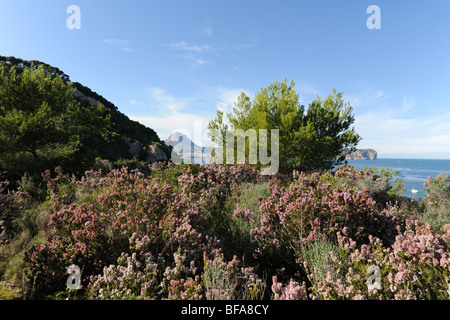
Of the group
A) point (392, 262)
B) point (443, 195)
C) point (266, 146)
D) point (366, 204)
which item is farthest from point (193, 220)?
point (266, 146)

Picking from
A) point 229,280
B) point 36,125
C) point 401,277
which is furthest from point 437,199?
point 36,125

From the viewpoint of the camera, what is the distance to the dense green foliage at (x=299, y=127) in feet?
38.1

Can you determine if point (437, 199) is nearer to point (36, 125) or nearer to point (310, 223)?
point (310, 223)

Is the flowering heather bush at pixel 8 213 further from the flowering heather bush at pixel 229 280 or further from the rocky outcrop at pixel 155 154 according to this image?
the rocky outcrop at pixel 155 154

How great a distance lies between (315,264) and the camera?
2.80 meters

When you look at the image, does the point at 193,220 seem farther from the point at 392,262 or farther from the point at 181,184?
the point at 181,184

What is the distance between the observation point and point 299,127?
1220 cm

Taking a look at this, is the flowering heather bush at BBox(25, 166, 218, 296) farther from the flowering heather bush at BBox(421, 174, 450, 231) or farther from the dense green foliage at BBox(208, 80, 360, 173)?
the dense green foliage at BBox(208, 80, 360, 173)

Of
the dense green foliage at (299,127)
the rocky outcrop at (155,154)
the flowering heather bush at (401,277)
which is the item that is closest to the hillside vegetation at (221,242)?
the flowering heather bush at (401,277)

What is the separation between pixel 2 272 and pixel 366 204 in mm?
5794

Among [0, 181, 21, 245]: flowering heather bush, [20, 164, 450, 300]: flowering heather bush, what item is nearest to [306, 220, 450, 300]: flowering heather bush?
[20, 164, 450, 300]: flowering heather bush

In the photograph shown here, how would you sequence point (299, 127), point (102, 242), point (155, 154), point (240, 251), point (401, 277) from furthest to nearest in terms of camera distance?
1. point (155, 154)
2. point (299, 127)
3. point (240, 251)
4. point (102, 242)
5. point (401, 277)

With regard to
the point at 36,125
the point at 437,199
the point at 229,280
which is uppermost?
the point at 36,125
